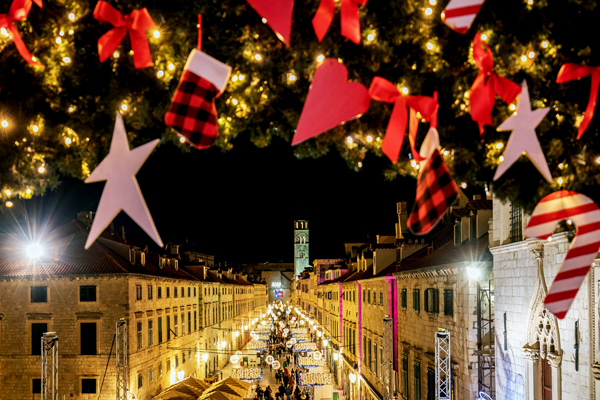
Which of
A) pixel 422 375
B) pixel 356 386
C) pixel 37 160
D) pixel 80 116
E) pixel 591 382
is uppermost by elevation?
pixel 80 116

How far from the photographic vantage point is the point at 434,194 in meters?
4.40

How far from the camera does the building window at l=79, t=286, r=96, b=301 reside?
92.4 feet

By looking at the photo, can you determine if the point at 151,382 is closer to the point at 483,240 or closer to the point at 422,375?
the point at 422,375

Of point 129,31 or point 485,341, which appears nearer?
point 129,31

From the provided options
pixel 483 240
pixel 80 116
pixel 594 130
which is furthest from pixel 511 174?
pixel 483 240

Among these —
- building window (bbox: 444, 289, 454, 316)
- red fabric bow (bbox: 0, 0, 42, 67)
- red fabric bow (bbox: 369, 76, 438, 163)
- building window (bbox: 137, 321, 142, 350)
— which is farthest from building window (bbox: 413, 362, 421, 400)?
red fabric bow (bbox: 0, 0, 42, 67)

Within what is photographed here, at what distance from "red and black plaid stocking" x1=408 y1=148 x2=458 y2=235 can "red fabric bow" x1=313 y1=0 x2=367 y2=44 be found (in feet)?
3.92

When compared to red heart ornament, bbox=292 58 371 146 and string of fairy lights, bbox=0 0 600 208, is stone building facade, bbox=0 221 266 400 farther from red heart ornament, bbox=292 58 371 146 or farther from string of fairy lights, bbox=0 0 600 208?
red heart ornament, bbox=292 58 371 146

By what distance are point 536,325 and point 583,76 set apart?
7.48 m

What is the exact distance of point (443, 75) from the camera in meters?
4.82

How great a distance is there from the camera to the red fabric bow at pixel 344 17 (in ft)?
14.3

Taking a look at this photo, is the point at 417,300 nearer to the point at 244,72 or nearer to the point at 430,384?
the point at 430,384

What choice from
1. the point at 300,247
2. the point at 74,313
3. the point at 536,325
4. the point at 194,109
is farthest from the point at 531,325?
the point at 300,247

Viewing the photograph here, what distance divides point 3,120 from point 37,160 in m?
0.56
